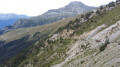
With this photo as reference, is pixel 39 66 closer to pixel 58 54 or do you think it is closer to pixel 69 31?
pixel 58 54

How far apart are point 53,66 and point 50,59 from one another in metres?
12.0

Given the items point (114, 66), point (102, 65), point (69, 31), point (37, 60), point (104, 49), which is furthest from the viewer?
point (69, 31)

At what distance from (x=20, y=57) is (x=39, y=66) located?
122 feet

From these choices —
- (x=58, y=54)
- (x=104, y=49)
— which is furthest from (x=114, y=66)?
(x=58, y=54)

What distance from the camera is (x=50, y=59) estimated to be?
79.6m

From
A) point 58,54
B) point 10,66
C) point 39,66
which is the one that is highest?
point 58,54

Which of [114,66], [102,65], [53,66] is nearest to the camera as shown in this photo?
[114,66]

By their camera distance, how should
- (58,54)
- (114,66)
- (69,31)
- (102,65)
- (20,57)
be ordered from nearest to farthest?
(114,66) → (102,65) → (58,54) → (69,31) → (20,57)

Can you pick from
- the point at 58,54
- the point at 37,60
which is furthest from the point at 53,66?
the point at 37,60

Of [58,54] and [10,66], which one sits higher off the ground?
[58,54]

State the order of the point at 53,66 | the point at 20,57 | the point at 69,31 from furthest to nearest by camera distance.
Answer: the point at 20,57, the point at 69,31, the point at 53,66

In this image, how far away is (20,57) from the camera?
114m

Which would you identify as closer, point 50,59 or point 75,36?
point 50,59

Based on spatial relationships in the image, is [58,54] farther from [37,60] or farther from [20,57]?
[20,57]
